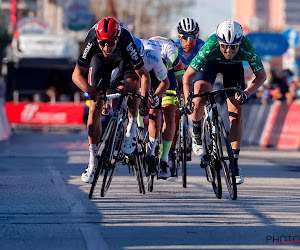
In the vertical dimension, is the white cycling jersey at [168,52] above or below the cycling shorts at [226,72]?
above

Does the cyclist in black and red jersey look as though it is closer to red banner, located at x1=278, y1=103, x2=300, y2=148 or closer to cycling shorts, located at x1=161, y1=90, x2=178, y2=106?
cycling shorts, located at x1=161, y1=90, x2=178, y2=106

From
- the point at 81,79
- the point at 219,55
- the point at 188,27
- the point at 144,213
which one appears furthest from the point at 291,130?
the point at 144,213

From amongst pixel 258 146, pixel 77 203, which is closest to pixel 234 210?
pixel 77 203

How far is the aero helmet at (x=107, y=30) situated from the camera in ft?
31.2

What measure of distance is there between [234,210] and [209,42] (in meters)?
2.13

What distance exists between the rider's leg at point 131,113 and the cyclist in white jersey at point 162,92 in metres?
0.30

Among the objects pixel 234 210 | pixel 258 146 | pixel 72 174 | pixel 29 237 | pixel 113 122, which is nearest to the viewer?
pixel 29 237

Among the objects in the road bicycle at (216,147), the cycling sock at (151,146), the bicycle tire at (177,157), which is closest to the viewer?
the road bicycle at (216,147)

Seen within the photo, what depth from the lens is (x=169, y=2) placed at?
9838 cm

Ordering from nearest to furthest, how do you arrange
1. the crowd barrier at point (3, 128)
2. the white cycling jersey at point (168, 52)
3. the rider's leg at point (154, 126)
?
the rider's leg at point (154, 126) → the white cycling jersey at point (168, 52) → the crowd barrier at point (3, 128)

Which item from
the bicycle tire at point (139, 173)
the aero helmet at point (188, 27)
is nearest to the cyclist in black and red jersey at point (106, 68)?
the bicycle tire at point (139, 173)

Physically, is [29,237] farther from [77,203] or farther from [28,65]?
[28,65]

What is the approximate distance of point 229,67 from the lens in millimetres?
10547

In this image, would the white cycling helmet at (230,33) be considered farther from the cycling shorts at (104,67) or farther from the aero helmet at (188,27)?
the aero helmet at (188,27)
